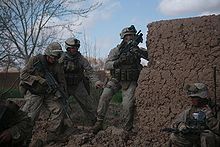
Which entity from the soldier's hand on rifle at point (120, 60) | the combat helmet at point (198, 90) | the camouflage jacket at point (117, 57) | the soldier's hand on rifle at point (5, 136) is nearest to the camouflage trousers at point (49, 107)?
the camouflage jacket at point (117, 57)

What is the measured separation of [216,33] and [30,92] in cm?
296

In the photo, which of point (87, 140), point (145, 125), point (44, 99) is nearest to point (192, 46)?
point (145, 125)

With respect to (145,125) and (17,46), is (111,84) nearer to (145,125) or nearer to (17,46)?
(145,125)

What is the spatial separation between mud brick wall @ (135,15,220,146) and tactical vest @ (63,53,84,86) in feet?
5.09

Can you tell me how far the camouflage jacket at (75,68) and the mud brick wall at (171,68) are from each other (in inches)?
58.3

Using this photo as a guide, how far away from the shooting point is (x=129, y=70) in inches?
257

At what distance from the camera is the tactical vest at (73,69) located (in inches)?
275

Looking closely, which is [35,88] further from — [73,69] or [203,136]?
[203,136]

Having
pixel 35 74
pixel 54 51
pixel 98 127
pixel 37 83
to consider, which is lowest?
pixel 98 127

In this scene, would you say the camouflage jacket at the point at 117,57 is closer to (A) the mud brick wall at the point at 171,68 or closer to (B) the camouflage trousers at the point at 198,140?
(A) the mud brick wall at the point at 171,68

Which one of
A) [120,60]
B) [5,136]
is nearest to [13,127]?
[5,136]

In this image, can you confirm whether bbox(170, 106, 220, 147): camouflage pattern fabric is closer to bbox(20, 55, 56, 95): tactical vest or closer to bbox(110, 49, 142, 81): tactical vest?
bbox(110, 49, 142, 81): tactical vest

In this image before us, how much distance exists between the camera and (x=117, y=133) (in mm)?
6078

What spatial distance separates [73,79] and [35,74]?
750mm
